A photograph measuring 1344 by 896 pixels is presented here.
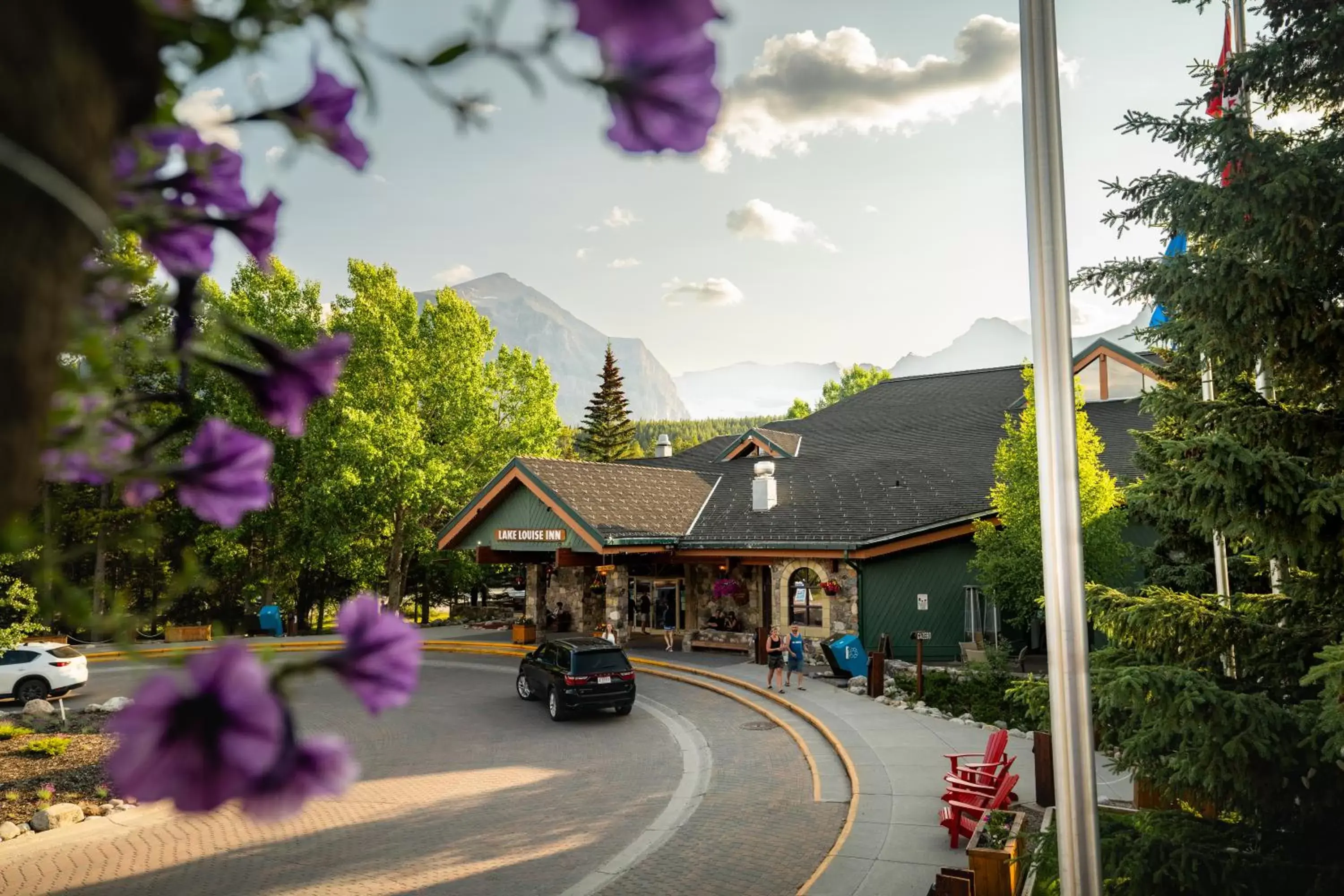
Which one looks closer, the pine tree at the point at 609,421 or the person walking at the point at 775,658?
the person walking at the point at 775,658

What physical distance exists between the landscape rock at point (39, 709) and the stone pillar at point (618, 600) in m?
13.6

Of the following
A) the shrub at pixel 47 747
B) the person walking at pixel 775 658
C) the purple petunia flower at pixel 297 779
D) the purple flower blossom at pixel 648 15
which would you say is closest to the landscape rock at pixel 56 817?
the shrub at pixel 47 747

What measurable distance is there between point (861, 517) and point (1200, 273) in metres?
17.7

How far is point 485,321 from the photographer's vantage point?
3350 cm

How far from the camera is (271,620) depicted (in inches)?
1235

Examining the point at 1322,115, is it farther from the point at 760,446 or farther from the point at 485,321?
the point at 485,321

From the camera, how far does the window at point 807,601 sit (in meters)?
24.8

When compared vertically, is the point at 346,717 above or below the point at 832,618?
below

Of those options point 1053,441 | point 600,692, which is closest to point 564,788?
point 600,692

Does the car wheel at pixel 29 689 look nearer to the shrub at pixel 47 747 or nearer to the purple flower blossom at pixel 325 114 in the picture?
the shrub at pixel 47 747

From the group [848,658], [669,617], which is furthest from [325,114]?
[669,617]

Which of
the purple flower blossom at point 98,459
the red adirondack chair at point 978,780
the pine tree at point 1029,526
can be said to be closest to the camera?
the purple flower blossom at point 98,459

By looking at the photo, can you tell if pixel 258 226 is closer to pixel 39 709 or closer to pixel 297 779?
pixel 297 779

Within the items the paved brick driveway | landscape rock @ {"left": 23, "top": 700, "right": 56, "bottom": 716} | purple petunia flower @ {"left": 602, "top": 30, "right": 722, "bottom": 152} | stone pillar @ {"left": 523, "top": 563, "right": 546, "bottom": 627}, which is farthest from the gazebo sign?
purple petunia flower @ {"left": 602, "top": 30, "right": 722, "bottom": 152}
